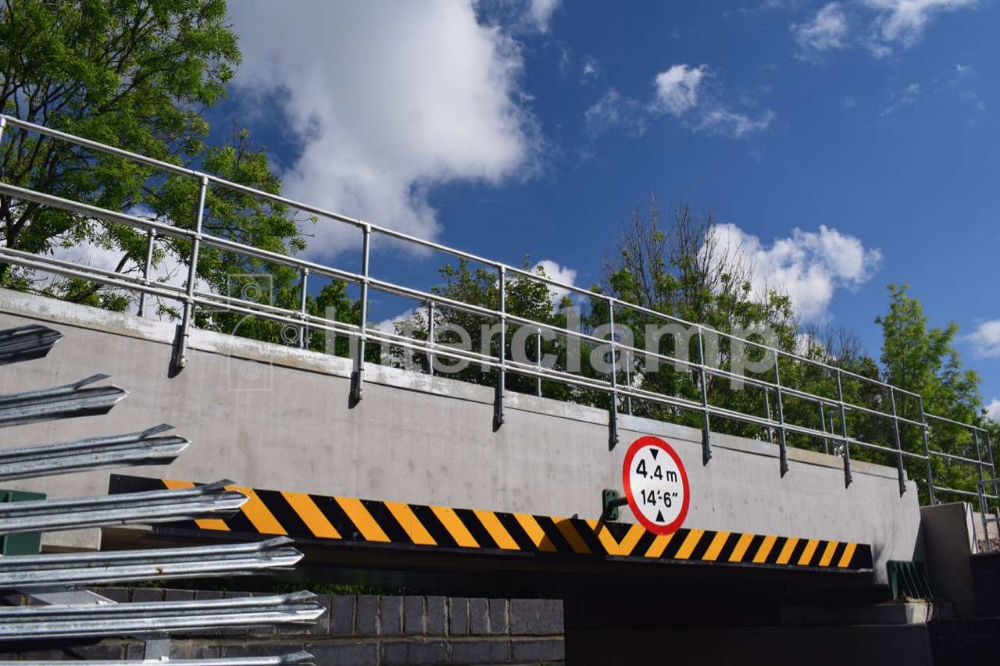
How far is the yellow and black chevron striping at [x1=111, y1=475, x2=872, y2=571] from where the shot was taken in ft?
19.1

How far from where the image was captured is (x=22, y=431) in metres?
5.19

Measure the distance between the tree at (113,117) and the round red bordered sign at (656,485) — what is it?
10941mm

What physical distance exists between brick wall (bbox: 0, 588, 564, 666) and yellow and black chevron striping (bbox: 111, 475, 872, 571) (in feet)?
5.55

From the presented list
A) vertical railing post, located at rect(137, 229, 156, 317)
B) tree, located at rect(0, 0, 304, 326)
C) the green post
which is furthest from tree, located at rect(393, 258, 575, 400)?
the green post

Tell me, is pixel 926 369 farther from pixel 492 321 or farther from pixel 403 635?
pixel 403 635

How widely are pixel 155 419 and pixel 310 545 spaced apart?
1.30 meters

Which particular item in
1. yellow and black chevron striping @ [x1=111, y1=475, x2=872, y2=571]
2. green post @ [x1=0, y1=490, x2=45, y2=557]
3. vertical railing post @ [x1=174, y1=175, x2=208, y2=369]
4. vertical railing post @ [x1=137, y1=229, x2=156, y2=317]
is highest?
vertical railing post @ [x1=137, y1=229, x2=156, y2=317]

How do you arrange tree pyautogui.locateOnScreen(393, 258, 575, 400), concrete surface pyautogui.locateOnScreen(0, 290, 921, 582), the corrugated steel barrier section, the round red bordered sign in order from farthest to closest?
tree pyautogui.locateOnScreen(393, 258, 575, 400)
the round red bordered sign
concrete surface pyautogui.locateOnScreen(0, 290, 921, 582)
the corrugated steel barrier section

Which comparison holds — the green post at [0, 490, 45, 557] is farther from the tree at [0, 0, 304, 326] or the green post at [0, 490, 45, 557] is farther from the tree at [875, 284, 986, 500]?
the tree at [875, 284, 986, 500]

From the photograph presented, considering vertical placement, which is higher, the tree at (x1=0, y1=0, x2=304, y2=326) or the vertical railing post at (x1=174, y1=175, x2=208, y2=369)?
the tree at (x1=0, y1=0, x2=304, y2=326)

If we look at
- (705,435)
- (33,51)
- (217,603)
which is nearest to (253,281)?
(33,51)

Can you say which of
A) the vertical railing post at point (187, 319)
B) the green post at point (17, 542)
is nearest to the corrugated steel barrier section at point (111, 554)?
the green post at point (17, 542)

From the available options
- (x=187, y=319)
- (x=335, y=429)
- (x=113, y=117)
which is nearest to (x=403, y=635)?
(x=335, y=429)

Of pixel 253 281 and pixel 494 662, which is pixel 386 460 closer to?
pixel 494 662
